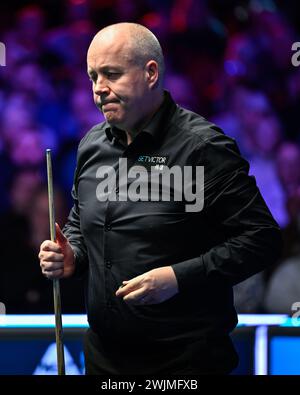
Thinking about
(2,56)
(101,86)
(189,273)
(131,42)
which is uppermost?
(2,56)

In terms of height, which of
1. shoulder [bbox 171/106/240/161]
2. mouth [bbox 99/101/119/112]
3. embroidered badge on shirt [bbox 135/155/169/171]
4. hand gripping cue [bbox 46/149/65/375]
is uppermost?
mouth [bbox 99/101/119/112]

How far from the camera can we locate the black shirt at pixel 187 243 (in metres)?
2.51

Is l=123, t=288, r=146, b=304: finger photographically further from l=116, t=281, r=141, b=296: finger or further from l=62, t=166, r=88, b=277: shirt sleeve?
l=62, t=166, r=88, b=277: shirt sleeve

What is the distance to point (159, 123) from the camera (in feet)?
8.70

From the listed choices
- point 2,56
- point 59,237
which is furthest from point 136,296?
point 2,56

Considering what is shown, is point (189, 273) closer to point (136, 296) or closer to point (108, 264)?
point (136, 296)

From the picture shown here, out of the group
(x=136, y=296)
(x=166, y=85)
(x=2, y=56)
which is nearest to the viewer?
(x=136, y=296)

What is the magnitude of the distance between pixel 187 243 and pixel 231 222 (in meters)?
0.15

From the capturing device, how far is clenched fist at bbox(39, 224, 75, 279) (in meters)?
2.64

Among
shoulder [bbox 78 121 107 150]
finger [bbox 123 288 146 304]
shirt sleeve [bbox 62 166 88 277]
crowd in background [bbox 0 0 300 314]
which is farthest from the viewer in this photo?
crowd in background [bbox 0 0 300 314]

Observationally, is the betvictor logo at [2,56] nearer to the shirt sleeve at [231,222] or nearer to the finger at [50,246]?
the finger at [50,246]

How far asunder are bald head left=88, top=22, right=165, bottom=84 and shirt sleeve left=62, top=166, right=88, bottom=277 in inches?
21.1

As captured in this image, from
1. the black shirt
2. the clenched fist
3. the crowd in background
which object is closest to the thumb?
the clenched fist

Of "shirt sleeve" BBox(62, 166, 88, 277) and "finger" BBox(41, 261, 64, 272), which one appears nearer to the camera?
"finger" BBox(41, 261, 64, 272)
